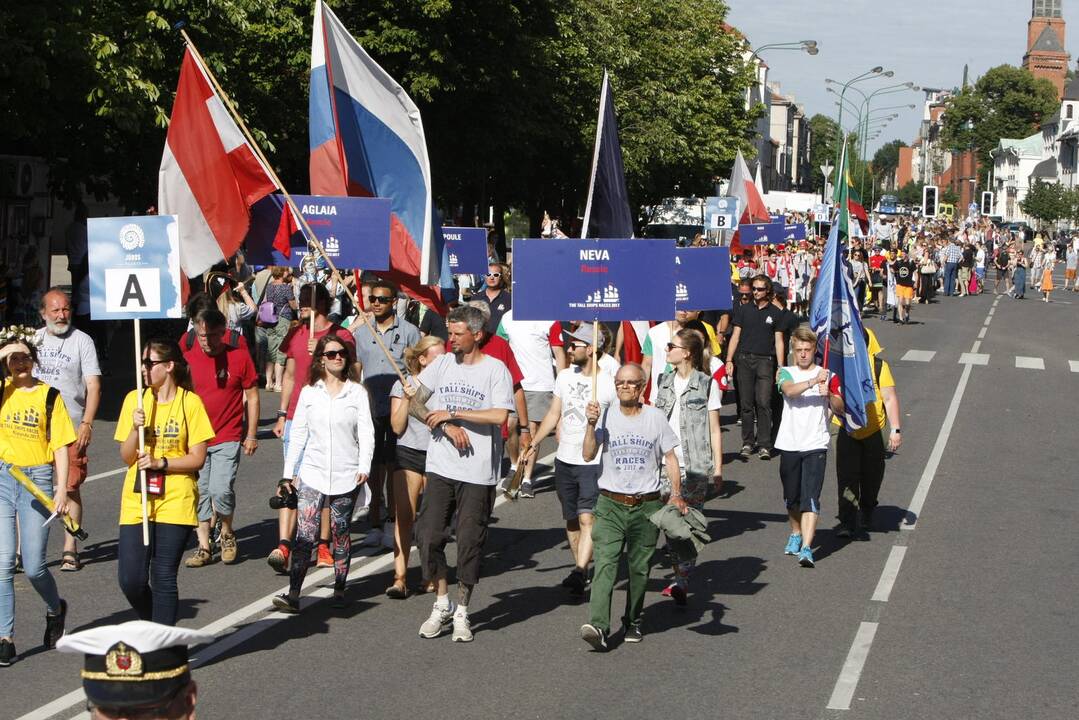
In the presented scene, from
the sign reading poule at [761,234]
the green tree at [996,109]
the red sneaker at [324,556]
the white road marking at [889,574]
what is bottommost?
the white road marking at [889,574]

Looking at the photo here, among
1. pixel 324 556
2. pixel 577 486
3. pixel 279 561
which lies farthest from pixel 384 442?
pixel 577 486

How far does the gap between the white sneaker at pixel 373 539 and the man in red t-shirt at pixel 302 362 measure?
1.79 ft

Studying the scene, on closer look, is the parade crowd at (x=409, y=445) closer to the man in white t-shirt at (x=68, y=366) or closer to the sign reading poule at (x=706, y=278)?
the man in white t-shirt at (x=68, y=366)

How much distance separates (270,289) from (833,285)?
35.1 feet

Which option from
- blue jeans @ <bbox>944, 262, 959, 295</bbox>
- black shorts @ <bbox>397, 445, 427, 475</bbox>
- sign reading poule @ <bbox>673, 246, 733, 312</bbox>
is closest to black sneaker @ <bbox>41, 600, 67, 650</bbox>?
black shorts @ <bbox>397, 445, 427, 475</bbox>

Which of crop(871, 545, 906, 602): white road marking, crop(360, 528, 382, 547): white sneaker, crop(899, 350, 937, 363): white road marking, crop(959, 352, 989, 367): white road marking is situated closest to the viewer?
crop(871, 545, 906, 602): white road marking

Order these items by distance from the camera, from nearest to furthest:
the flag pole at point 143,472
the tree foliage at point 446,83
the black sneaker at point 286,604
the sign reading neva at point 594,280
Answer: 1. the flag pole at point 143,472
2. the black sneaker at point 286,604
3. the sign reading neva at point 594,280
4. the tree foliage at point 446,83

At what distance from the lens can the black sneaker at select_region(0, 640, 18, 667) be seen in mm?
7661

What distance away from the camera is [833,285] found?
37.0 feet

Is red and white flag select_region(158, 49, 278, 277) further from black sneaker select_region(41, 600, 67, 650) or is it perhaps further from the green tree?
the green tree

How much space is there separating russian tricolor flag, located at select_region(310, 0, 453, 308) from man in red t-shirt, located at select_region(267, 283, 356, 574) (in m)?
1.46

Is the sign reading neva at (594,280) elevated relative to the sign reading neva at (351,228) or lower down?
lower down

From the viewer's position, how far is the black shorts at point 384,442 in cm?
1054

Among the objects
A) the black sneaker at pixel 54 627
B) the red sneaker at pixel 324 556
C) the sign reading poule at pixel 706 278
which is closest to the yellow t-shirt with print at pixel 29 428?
the black sneaker at pixel 54 627
